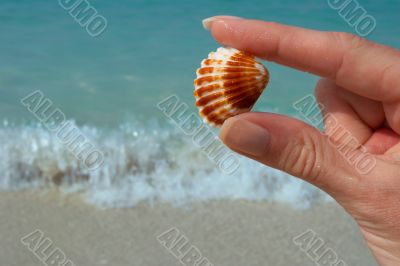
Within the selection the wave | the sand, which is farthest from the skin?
the wave

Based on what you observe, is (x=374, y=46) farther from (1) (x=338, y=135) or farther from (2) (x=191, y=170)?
(2) (x=191, y=170)

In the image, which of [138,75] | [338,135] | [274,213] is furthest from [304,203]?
[138,75]

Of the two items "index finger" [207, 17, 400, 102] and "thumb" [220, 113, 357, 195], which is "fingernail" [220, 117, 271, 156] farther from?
"index finger" [207, 17, 400, 102]

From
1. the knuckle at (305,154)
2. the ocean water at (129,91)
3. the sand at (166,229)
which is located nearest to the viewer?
the knuckle at (305,154)

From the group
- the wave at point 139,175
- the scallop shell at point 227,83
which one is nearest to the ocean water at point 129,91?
the wave at point 139,175

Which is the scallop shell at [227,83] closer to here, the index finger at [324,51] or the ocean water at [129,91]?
the index finger at [324,51]

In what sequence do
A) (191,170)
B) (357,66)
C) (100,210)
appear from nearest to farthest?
(357,66) < (100,210) < (191,170)

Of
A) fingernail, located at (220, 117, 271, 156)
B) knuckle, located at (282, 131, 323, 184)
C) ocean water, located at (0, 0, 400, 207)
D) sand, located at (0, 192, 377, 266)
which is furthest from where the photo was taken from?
ocean water, located at (0, 0, 400, 207)

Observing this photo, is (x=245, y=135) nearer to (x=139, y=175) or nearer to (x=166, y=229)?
(x=166, y=229)
